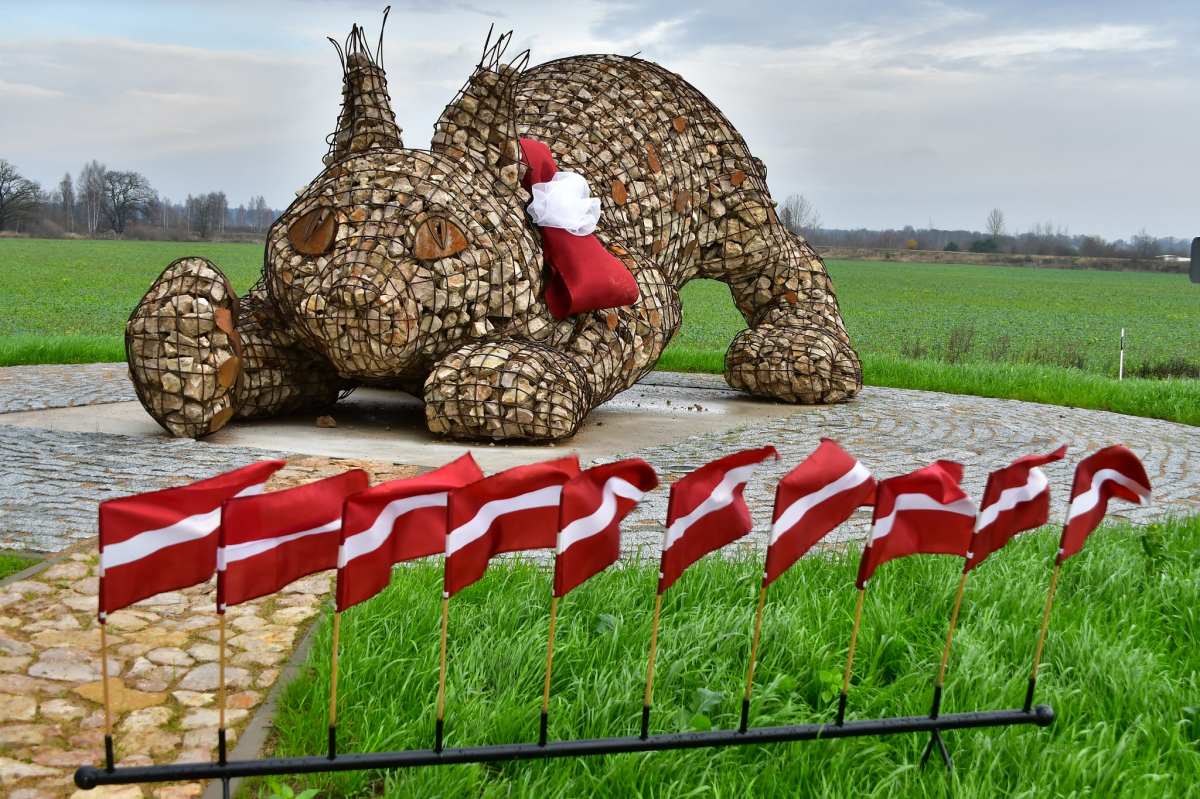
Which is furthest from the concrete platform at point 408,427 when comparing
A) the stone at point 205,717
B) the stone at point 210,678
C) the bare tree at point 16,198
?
the bare tree at point 16,198

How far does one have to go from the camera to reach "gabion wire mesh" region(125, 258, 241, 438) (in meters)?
5.92

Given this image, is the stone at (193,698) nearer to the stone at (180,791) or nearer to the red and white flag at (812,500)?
the stone at (180,791)

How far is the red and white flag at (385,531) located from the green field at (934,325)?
314 inches

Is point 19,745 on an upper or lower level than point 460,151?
lower

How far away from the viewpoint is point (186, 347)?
234 inches

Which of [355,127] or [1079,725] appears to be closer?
[1079,725]

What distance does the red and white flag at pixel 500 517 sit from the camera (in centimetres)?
233

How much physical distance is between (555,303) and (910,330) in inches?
683

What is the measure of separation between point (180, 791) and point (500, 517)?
97 centimetres

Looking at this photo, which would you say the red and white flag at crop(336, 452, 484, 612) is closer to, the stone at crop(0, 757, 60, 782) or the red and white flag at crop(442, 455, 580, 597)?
the red and white flag at crop(442, 455, 580, 597)

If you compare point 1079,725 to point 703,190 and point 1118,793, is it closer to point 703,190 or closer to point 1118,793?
point 1118,793

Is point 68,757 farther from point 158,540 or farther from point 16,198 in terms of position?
point 16,198

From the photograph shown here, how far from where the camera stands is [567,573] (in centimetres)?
237

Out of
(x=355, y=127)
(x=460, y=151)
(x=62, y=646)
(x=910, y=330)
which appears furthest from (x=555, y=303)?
(x=910, y=330)
